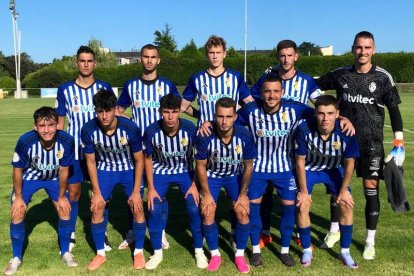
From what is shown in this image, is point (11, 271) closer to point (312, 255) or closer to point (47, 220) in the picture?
point (47, 220)

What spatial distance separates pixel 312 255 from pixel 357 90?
1.62 m

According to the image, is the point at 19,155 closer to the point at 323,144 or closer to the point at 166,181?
the point at 166,181

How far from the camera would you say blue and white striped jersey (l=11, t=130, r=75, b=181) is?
148 inches

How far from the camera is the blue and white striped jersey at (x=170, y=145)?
3.88 meters

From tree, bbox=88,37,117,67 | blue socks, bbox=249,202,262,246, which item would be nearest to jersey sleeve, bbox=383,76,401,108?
blue socks, bbox=249,202,262,246

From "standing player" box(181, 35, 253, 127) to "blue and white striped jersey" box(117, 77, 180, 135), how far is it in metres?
0.28

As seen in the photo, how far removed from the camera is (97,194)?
3883 mm

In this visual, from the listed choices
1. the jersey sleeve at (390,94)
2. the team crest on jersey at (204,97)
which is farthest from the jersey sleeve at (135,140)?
the jersey sleeve at (390,94)

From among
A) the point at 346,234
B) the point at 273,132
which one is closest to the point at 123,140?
the point at 273,132

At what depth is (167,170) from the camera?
13.1 feet

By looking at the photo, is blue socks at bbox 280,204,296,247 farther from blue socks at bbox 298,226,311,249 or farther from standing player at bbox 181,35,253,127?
standing player at bbox 181,35,253,127

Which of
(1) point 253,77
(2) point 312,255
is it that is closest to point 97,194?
(2) point 312,255

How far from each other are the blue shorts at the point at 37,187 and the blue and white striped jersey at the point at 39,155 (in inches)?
1.8

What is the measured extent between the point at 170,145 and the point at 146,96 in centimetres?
78
